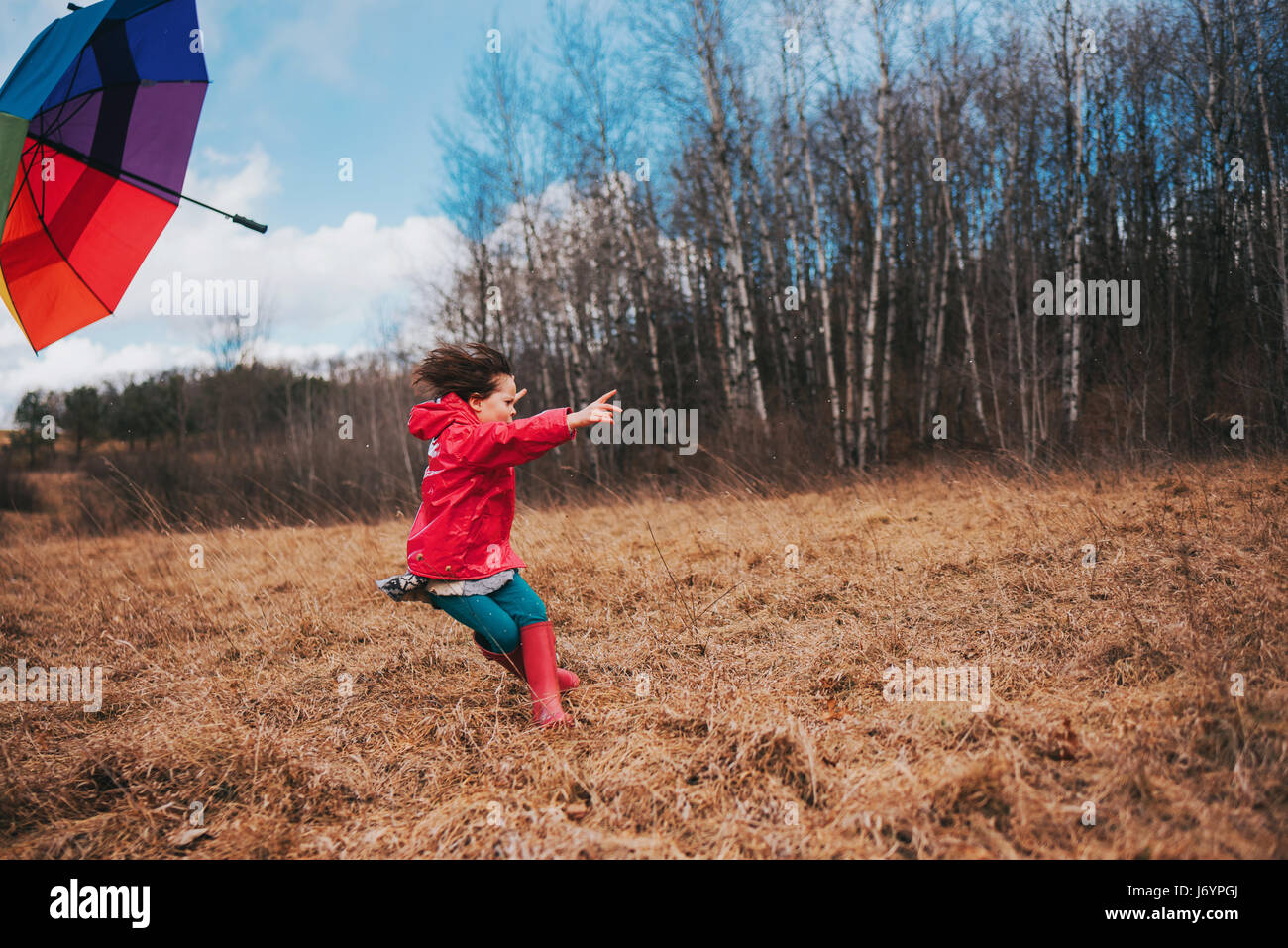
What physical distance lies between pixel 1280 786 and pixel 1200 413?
12.1 m

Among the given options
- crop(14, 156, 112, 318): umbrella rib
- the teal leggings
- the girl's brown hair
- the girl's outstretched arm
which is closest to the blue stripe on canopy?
crop(14, 156, 112, 318): umbrella rib

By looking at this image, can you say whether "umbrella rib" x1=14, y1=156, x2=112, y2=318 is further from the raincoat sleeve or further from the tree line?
the tree line

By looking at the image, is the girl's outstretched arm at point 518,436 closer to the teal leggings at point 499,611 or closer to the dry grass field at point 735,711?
the teal leggings at point 499,611

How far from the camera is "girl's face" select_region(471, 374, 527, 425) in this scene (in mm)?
3010

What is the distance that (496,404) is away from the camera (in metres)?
3.01

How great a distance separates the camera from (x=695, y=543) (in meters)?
6.06

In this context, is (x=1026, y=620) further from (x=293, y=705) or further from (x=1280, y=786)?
(x=293, y=705)

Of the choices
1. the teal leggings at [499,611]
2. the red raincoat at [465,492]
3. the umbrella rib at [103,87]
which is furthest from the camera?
the umbrella rib at [103,87]

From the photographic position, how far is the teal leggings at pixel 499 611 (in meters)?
2.79

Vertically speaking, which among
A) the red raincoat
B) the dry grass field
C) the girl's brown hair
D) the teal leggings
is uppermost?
the girl's brown hair

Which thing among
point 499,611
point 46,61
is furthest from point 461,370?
point 46,61

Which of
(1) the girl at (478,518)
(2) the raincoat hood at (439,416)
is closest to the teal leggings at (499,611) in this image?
(1) the girl at (478,518)

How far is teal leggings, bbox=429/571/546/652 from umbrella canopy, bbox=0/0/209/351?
7.89ft
